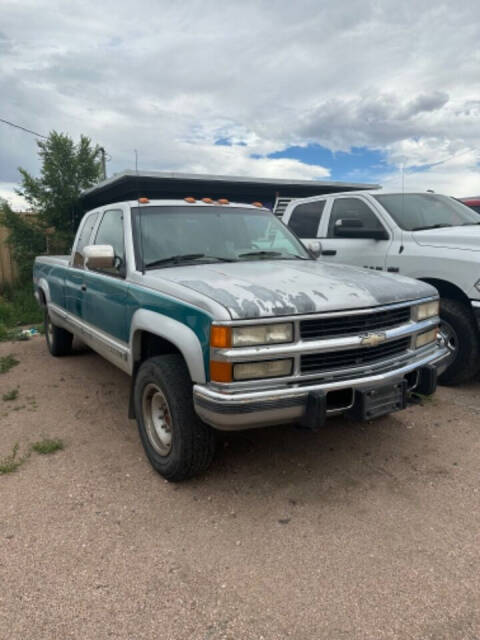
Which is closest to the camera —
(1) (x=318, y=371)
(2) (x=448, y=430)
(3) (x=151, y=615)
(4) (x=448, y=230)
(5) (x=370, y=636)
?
(5) (x=370, y=636)

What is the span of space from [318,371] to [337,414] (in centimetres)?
28

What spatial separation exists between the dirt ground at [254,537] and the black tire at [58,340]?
2.31 m

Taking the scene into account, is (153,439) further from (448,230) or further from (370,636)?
(448,230)

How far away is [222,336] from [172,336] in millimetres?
466

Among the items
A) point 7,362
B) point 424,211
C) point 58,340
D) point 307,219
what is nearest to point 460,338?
point 424,211

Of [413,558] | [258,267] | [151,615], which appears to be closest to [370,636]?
[413,558]

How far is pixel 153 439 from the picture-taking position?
129 inches

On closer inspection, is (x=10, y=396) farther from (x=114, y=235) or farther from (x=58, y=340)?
(x=114, y=235)

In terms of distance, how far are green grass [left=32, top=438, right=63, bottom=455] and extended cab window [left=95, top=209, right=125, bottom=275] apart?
142 cm

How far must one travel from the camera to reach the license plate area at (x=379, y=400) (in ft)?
8.91

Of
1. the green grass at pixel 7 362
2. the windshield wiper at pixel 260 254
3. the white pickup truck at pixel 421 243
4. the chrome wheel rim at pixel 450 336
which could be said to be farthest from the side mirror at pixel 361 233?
the green grass at pixel 7 362

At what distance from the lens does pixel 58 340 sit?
6.26 metres

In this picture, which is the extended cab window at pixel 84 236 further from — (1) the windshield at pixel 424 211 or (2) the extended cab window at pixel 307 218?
(1) the windshield at pixel 424 211

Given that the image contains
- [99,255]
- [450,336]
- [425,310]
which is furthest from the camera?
[450,336]
